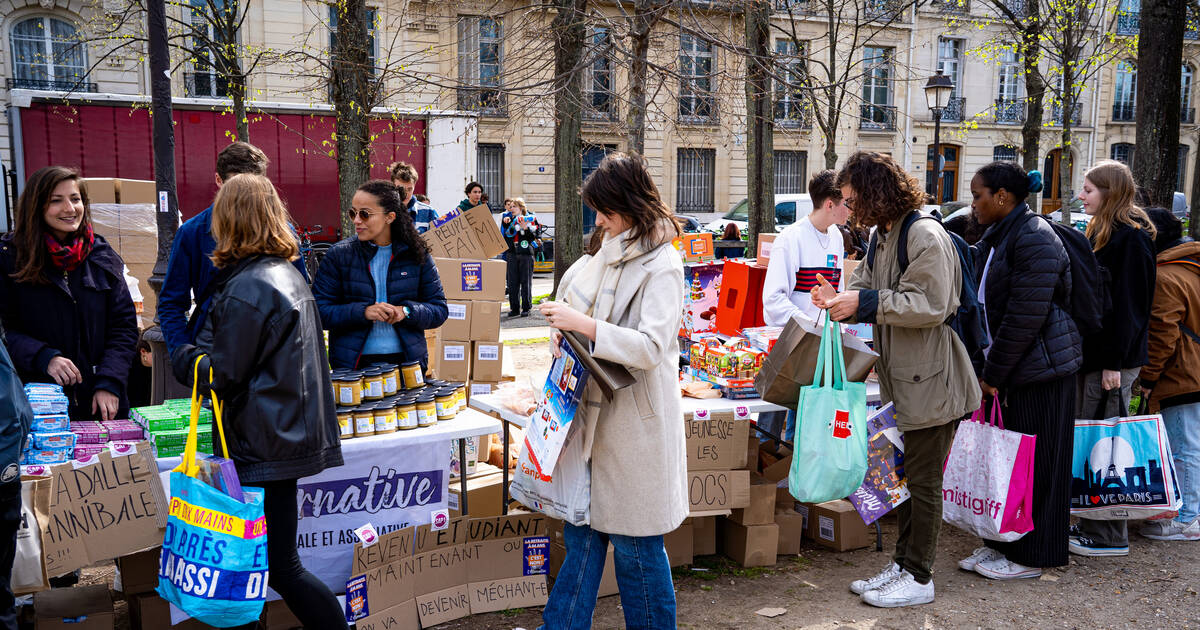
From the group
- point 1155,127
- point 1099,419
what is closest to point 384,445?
point 1099,419

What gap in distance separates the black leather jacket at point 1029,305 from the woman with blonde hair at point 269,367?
2.81 meters

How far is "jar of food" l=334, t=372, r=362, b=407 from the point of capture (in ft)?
10.7

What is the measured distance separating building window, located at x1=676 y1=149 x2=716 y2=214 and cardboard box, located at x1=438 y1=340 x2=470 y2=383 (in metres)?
22.3

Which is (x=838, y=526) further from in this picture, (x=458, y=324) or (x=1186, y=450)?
(x=458, y=324)

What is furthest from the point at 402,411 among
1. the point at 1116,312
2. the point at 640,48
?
the point at 640,48

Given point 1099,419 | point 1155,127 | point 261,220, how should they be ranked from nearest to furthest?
point 261,220, point 1099,419, point 1155,127

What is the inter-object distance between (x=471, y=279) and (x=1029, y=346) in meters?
3.85

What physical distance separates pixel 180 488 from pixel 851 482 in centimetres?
235

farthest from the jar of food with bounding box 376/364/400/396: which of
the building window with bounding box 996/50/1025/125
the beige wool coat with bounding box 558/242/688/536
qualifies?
the building window with bounding box 996/50/1025/125

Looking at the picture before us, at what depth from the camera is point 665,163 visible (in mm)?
27641

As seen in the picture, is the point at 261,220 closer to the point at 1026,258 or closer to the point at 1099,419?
the point at 1026,258

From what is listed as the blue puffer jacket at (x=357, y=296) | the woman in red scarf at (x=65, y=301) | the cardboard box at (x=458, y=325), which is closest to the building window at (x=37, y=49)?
the cardboard box at (x=458, y=325)

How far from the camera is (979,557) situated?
4066 millimetres

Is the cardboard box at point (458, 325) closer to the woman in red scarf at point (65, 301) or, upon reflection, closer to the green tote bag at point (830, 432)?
the woman in red scarf at point (65, 301)
